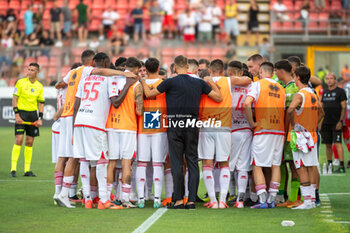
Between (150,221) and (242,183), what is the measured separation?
77.9 inches

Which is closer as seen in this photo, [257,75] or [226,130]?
[226,130]

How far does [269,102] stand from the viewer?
9516 millimetres

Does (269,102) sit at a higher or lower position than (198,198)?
higher

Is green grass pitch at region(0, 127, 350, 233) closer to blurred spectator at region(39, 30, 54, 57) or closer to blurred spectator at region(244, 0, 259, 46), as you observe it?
blurred spectator at region(39, 30, 54, 57)

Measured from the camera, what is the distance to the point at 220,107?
9602 mm

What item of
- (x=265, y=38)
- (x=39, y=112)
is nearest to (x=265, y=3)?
(x=265, y=38)

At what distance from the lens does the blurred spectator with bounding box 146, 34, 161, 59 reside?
27.8 m

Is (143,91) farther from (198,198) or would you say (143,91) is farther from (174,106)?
(198,198)

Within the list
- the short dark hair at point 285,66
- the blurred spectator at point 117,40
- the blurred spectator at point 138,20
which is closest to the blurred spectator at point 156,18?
the blurred spectator at point 138,20

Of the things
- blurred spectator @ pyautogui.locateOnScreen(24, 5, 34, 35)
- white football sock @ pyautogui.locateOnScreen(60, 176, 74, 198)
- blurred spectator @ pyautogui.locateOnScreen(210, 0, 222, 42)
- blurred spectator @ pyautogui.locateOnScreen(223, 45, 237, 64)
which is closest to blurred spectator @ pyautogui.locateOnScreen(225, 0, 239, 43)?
blurred spectator @ pyautogui.locateOnScreen(210, 0, 222, 42)

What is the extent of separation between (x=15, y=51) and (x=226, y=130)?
18.8 m

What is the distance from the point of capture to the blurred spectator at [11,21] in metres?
30.7

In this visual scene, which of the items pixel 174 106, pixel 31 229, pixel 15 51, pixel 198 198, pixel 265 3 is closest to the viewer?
pixel 31 229

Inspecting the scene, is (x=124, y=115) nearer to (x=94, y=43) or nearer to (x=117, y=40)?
(x=117, y=40)
